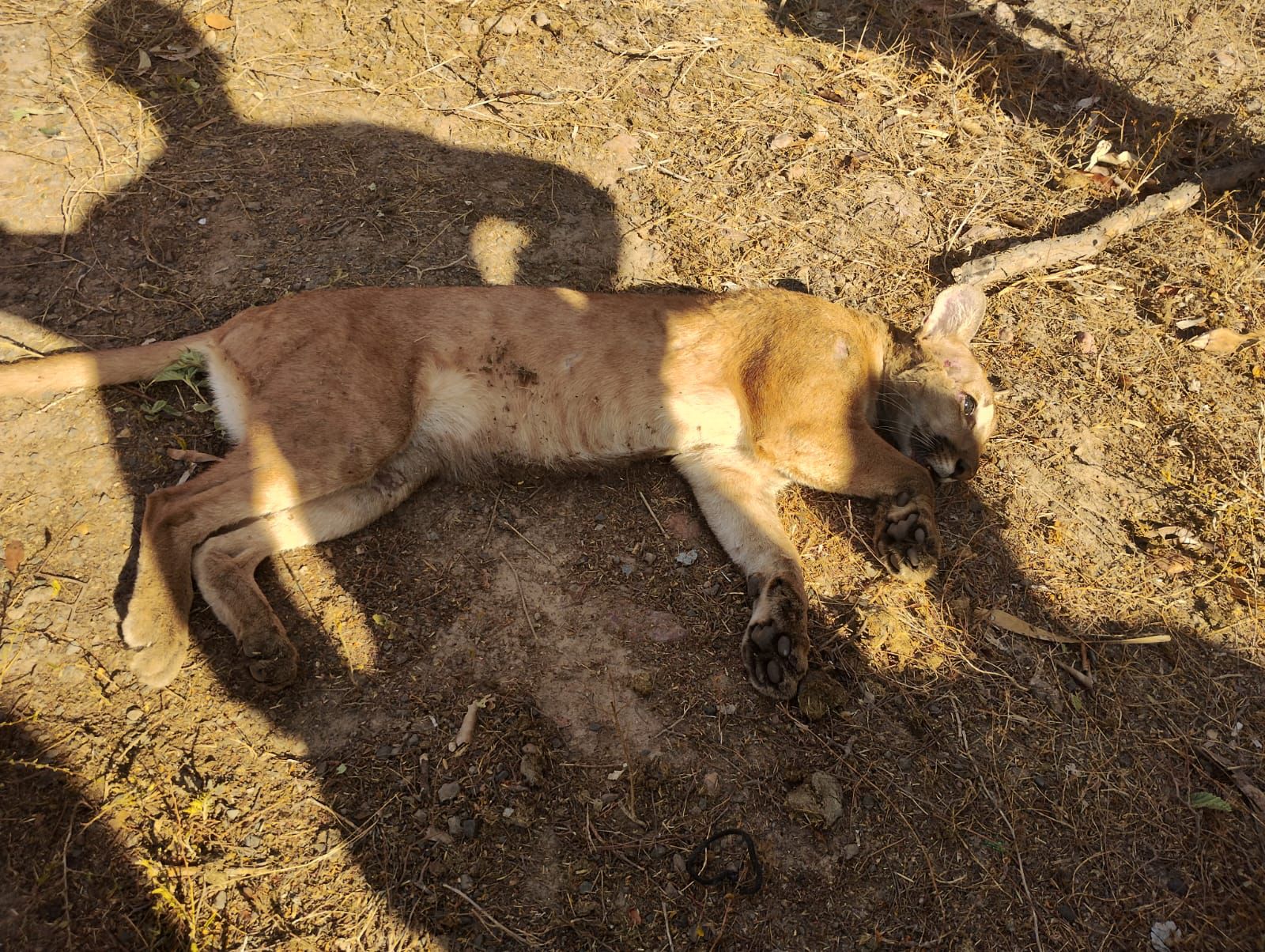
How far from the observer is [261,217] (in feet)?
16.8

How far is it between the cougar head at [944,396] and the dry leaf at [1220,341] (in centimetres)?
163

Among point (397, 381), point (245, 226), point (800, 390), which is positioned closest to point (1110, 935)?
point (800, 390)

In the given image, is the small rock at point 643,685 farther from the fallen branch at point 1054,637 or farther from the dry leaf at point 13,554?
the dry leaf at point 13,554

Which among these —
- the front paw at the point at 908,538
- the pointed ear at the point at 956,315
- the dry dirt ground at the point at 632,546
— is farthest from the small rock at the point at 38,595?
the pointed ear at the point at 956,315

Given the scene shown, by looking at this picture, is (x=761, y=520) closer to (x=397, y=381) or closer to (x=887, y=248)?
(x=397, y=381)

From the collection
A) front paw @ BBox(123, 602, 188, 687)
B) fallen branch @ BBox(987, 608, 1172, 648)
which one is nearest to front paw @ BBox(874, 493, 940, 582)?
fallen branch @ BBox(987, 608, 1172, 648)

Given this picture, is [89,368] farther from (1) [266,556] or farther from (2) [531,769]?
(2) [531,769]

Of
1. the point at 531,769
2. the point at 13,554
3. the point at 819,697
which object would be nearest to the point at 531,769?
the point at 531,769

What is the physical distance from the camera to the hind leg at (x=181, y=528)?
10.8ft

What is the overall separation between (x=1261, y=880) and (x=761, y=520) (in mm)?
2537

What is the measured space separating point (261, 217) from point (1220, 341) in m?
6.38

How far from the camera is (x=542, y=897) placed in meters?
2.82

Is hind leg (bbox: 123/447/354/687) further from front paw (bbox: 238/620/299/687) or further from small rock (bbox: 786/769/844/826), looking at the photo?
small rock (bbox: 786/769/844/826)

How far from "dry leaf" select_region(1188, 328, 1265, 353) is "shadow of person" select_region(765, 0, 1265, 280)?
110cm
